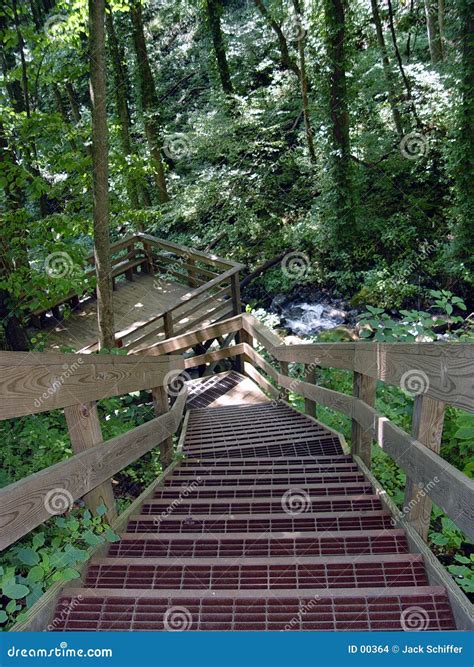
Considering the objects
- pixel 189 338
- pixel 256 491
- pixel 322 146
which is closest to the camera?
pixel 256 491

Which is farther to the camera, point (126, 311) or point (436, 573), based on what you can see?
point (126, 311)

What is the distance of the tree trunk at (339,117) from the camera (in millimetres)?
12039

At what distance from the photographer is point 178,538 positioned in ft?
8.68

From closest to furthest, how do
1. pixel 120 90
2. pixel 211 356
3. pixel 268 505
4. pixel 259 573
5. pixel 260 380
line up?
1. pixel 259 573
2. pixel 268 505
3. pixel 260 380
4. pixel 211 356
5. pixel 120 90

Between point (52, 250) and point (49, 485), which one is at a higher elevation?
point (52, 250)

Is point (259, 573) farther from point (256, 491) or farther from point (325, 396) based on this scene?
point (325, 396)

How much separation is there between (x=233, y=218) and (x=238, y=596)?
15602 mm

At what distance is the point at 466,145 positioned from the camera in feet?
37.1

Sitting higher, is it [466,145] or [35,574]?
[466,145]

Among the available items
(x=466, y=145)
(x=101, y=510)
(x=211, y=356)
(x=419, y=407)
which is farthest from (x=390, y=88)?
(x=101, y=510)

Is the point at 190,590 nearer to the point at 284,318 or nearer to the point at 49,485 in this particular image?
the point at 49,485

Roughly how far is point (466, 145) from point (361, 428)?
9.87m

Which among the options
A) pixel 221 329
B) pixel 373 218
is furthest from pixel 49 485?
pixel 373 218

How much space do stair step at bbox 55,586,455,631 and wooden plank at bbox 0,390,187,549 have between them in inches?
16.1
